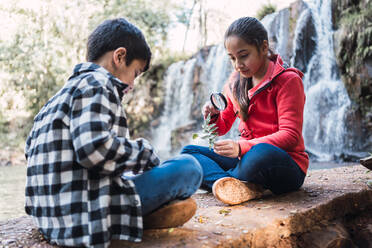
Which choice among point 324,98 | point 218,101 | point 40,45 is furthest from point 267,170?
point 40,45

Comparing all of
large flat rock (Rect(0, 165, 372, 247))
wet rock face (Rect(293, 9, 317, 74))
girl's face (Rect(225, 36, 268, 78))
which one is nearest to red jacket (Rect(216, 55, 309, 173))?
girl's face (Rect(225, 36, 268, 78))

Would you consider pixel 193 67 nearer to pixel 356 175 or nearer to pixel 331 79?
pixel 331 79

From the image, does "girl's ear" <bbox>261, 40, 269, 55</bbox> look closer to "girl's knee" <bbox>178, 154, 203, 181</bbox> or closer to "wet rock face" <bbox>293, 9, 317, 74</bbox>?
"girl's knee" <bbox>178, 154, 203, 181</bbox>

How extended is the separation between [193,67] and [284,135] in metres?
10.1

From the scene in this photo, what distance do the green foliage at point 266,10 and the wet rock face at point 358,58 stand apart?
9.61ft

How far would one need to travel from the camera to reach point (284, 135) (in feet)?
6.74

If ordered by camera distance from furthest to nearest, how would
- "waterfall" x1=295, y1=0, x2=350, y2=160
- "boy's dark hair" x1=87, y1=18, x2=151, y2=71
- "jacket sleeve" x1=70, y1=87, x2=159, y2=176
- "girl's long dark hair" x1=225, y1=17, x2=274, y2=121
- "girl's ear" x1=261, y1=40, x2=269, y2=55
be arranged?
"waterfall" x1=295, y1=0, x2=350, y2=160, "girl's ear" x1=261, y1=40, x2=269, y2=55, "girl's long dark hair" x1=225, y1=17, x2=274, y2=121, "boy's dark hair" x1=87, y1=18, x2=151, y2=71, "jacket sleeve" x1=70, y1=87, x2=159, y2=176

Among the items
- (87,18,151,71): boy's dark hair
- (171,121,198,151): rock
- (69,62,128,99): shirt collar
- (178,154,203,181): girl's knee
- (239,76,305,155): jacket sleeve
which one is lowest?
(171,121,198,151): rock

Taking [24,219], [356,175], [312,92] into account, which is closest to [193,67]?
[312,92]

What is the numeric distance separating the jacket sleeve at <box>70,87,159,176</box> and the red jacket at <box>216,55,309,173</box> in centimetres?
94

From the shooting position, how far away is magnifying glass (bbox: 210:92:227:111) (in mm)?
2334

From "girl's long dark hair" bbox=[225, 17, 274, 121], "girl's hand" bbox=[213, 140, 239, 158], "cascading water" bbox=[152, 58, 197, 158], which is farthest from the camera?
"cascading water" bbox=[152, 58, 197, 158]

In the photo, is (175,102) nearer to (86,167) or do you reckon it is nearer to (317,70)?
(317,70)

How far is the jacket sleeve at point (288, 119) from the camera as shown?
6.76 ft
